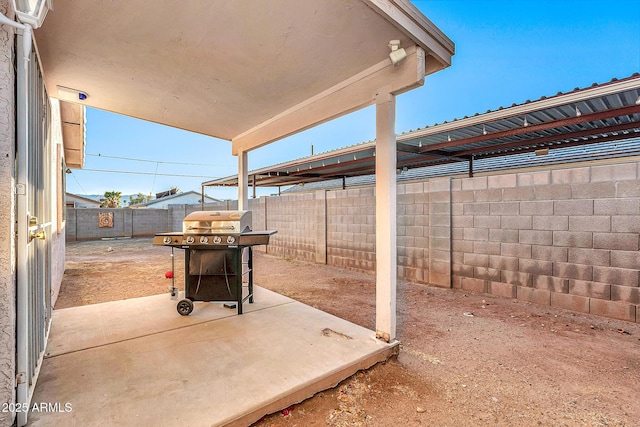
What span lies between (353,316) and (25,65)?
357 centimetres

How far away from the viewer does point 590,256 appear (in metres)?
3.66

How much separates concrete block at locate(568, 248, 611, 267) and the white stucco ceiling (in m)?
3.14

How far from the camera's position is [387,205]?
2.46m

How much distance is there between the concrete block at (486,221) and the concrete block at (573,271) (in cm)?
90

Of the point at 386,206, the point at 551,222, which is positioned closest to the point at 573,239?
the point at 551,222

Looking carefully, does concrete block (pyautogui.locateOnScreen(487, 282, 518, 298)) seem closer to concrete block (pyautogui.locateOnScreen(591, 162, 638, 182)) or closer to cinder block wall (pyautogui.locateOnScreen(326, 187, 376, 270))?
concrete block (pyautogui.locateOnScreen(591, 162, 638, 182))

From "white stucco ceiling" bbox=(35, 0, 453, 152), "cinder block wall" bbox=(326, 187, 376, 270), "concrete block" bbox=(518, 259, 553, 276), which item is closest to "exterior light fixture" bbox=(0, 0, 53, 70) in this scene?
"white stucco ceiling" bbox=(35, 0, 453, 152)

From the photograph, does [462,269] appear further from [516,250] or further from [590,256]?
[590,256]

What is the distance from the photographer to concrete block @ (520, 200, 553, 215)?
401cm

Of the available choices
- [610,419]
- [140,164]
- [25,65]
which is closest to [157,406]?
[25,65]

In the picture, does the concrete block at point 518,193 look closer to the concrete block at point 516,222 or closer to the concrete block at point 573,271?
the concrete block at point 516,222

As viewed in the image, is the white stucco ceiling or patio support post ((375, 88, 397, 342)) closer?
the white stucco ceiling

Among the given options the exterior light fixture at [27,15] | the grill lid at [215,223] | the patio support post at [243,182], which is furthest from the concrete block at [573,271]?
the exterior light fixture at [27,15]

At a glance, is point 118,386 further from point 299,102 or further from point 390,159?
point 299,102
